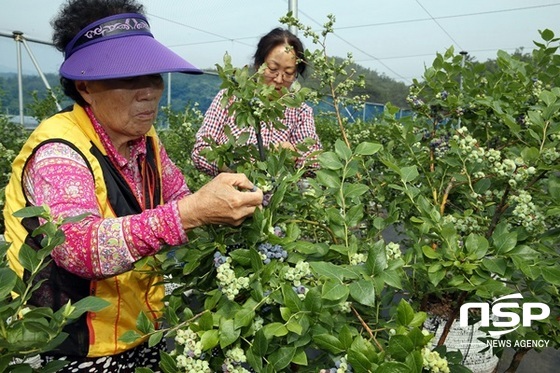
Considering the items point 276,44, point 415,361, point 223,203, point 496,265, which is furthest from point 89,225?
point 276,44

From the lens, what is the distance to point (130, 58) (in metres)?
1.35

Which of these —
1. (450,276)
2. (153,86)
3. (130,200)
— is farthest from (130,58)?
(450,276)

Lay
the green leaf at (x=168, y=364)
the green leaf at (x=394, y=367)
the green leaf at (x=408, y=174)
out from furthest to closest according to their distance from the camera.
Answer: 1. the green leaf at (x=408, y=174)
2. the green leaf at (x=168, y=364)
3. the green leaf at (x=394, y=367)

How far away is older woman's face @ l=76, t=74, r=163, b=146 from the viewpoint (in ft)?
4.57

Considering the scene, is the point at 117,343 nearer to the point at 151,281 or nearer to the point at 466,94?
the point at 151,281

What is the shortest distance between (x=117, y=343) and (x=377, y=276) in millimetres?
899

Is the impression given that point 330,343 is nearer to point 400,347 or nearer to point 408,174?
point 400,347

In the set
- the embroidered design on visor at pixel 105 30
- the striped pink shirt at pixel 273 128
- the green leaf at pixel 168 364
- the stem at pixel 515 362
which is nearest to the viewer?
the green leaf at pixel 168 364

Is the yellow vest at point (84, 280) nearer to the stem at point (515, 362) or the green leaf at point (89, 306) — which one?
the green leaf at point (89, 306)

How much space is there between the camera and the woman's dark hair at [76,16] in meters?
1.43

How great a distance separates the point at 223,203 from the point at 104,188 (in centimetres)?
45

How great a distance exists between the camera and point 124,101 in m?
1.40

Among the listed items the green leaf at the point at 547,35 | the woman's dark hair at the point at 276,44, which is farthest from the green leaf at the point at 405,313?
the woman's dark hair at the point at 276,44

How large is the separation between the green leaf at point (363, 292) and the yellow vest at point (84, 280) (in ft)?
2.09
